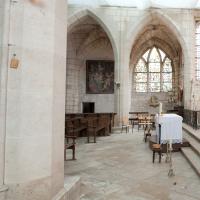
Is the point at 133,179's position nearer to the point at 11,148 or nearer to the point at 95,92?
the point at 11,148

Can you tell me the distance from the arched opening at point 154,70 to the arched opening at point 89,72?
6.10ft

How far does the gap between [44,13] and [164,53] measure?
16.8 metres

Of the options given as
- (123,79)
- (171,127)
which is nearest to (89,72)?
(123,79)

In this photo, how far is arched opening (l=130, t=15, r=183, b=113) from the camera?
17516 millimetres

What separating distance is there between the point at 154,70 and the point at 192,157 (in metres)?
13.0

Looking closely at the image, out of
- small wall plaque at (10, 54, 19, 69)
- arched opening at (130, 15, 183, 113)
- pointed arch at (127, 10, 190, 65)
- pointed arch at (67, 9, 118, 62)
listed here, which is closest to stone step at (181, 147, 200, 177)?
small wall plaque at (10, 54, 19, 69)

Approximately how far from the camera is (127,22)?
13438 mm

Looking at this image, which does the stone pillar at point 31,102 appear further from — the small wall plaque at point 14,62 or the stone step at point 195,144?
the stone step at point 195,144

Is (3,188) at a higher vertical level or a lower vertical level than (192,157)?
higher

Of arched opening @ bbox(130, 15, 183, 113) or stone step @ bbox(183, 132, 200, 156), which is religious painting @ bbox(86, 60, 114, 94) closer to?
arched opening @ bbox(130, 15, 183, 113)

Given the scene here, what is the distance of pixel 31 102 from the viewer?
253cm

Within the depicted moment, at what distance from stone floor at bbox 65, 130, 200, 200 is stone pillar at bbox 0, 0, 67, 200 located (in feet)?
4.25

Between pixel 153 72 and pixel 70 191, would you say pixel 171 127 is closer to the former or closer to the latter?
pixel 70 191

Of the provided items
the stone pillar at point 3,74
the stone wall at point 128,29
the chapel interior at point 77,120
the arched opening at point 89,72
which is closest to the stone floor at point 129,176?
the chapel interior at point 77,120
